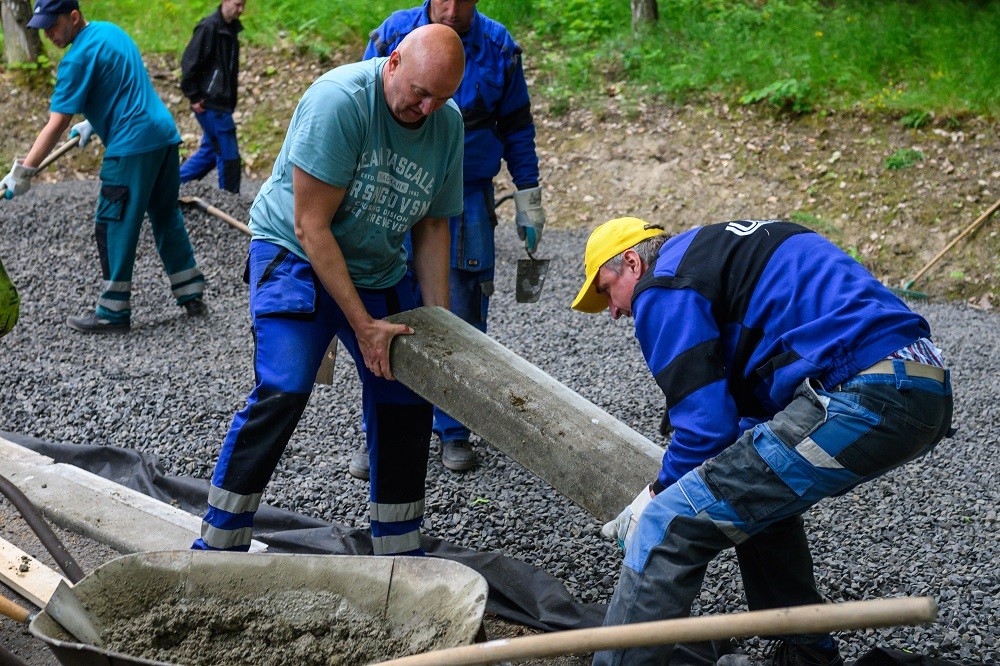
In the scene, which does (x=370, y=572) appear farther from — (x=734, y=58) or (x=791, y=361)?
(x=734, y=58)

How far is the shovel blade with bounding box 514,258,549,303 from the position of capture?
4906 mm

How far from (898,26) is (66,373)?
9601mm

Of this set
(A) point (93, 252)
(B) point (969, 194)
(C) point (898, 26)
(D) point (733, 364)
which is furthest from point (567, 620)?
(C) point (898, 26)

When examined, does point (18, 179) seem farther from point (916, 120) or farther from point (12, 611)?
point (916, 120)

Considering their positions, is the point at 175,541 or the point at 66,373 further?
the point at 66,373

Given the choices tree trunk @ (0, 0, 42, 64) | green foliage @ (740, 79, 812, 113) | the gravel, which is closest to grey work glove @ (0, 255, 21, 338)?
the gravel

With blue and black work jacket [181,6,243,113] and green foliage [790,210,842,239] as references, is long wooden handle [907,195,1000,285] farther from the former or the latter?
blue and black work jacket [181,6,243,113]

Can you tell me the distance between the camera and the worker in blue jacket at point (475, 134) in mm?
4195

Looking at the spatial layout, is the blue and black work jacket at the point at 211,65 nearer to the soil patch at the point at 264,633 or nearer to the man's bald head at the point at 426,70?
the man's bald head at the point at 426,70

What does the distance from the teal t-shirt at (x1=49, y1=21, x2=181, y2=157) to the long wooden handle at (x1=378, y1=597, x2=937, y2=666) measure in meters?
4.91

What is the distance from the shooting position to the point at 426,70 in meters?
2.72

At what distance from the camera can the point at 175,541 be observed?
141 inches

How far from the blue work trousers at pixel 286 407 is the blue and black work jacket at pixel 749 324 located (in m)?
1.08

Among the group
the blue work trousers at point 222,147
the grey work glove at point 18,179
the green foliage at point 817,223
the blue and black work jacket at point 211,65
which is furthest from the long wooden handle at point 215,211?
the green foliage at point 817,223
